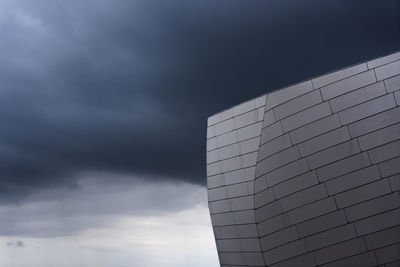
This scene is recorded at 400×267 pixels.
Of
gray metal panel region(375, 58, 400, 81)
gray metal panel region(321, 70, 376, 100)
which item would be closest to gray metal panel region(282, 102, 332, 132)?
gray metal panel region(321, 70, 376, 100)

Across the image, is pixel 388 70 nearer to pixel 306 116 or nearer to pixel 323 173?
pixel 306 116

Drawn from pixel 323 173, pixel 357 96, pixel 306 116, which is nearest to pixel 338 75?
pixel 357 96

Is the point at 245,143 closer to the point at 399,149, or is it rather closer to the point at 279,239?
the point at 279,239

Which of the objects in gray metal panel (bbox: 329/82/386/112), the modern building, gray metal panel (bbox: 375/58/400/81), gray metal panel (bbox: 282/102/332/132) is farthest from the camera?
gray metal panel (bbox: 282/102/332/132)

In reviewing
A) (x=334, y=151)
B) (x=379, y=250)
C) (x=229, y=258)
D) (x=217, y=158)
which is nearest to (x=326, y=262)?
(x=379, y=250)

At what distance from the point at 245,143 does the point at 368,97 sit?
19.8ft

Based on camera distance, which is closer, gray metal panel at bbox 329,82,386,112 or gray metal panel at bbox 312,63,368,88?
gray metal panel at bbox 329,82,386,112

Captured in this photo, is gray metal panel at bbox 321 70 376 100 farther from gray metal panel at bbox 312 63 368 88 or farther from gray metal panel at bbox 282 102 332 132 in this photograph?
gray metal panel at bbox 282 102 332 132

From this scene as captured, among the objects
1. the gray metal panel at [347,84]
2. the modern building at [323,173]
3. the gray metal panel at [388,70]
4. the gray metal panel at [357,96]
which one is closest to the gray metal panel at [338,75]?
the modern building at [323,173]

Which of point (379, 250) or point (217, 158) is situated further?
point (217, 158)

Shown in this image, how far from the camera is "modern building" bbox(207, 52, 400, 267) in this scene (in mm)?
15242

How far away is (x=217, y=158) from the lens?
21.4 m

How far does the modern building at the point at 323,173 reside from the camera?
1524 centimetres

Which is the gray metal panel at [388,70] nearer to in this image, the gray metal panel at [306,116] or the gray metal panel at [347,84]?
the gray metal panel at [347,84]
